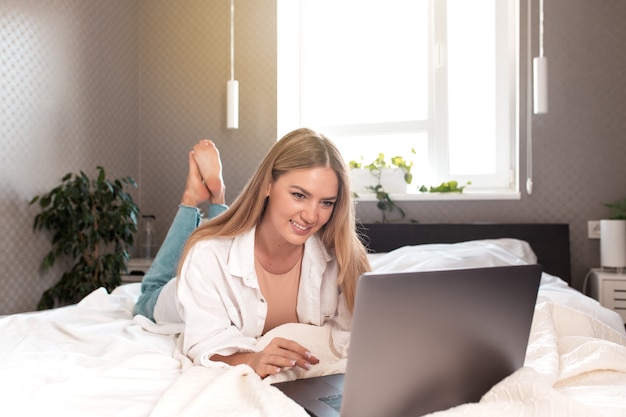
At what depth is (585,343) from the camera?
4.50 feet

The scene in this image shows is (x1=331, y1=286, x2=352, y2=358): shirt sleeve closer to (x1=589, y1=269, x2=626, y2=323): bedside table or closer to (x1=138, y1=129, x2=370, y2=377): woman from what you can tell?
(x1=138, y1=129, x2=370, y2=377): woman

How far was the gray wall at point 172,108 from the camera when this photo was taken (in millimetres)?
3164

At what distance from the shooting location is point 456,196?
3.41 m

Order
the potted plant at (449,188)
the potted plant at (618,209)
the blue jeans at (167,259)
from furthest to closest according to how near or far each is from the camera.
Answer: the potted plant at (449,188)
the potted plant at (618,209)
the blue jeans at (167,259)

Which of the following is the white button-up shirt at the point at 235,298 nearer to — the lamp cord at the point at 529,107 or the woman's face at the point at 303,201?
the woman's face at the point at 303,201

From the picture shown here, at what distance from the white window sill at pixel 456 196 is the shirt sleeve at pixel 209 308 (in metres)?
2.04

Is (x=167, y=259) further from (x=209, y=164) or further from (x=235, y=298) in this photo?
(x=235, y=298)

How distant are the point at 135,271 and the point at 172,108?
1.11 meters

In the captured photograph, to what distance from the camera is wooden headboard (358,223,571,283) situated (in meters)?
3.15

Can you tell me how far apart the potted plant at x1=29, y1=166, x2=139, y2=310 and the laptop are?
245 centimetres

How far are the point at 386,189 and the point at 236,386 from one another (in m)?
2.56

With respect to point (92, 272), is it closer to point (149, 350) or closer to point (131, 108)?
point (131, 108)

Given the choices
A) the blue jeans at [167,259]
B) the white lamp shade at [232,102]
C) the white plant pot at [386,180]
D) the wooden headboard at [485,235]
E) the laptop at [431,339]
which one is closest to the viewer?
the laptop at [431,339]

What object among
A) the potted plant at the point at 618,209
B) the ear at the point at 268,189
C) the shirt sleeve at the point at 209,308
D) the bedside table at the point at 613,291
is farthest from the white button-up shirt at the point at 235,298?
the potted plant at the point at 618,209
